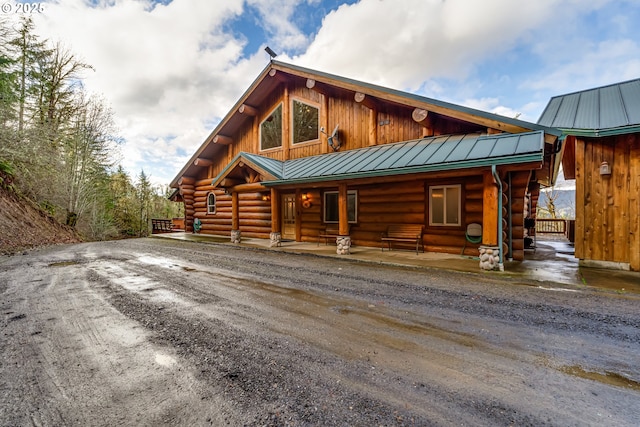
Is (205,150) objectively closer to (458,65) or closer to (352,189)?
(352,189)

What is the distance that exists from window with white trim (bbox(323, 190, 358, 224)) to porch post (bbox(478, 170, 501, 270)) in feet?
15.5

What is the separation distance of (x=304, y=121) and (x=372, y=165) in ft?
17.7

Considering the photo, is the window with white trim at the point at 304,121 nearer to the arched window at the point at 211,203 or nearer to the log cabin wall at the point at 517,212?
the arched window at the point at 211,203

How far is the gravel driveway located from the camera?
1.90m

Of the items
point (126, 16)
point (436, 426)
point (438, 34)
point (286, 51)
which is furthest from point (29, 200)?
point (438, 34)

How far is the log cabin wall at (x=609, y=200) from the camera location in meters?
5.95

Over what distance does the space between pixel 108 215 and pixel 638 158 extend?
29.9 metres

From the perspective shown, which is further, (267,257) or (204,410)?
(267,257)

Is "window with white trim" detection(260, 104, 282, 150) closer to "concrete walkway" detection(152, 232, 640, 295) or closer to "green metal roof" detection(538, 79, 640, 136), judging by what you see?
"concrete walkway" detection(152, 232, 640, 295)

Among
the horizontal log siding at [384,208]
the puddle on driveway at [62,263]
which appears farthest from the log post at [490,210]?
the puddle on driveway at [62,263]

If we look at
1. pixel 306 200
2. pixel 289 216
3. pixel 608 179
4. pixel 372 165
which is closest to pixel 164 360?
pixel 372 165

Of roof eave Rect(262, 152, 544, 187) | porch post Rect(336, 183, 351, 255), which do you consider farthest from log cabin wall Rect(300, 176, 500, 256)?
roof eave Rect(262, 152, 544, 187)

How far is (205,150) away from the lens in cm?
1483

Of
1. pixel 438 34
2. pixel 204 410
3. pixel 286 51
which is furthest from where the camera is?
pixel 286 51
